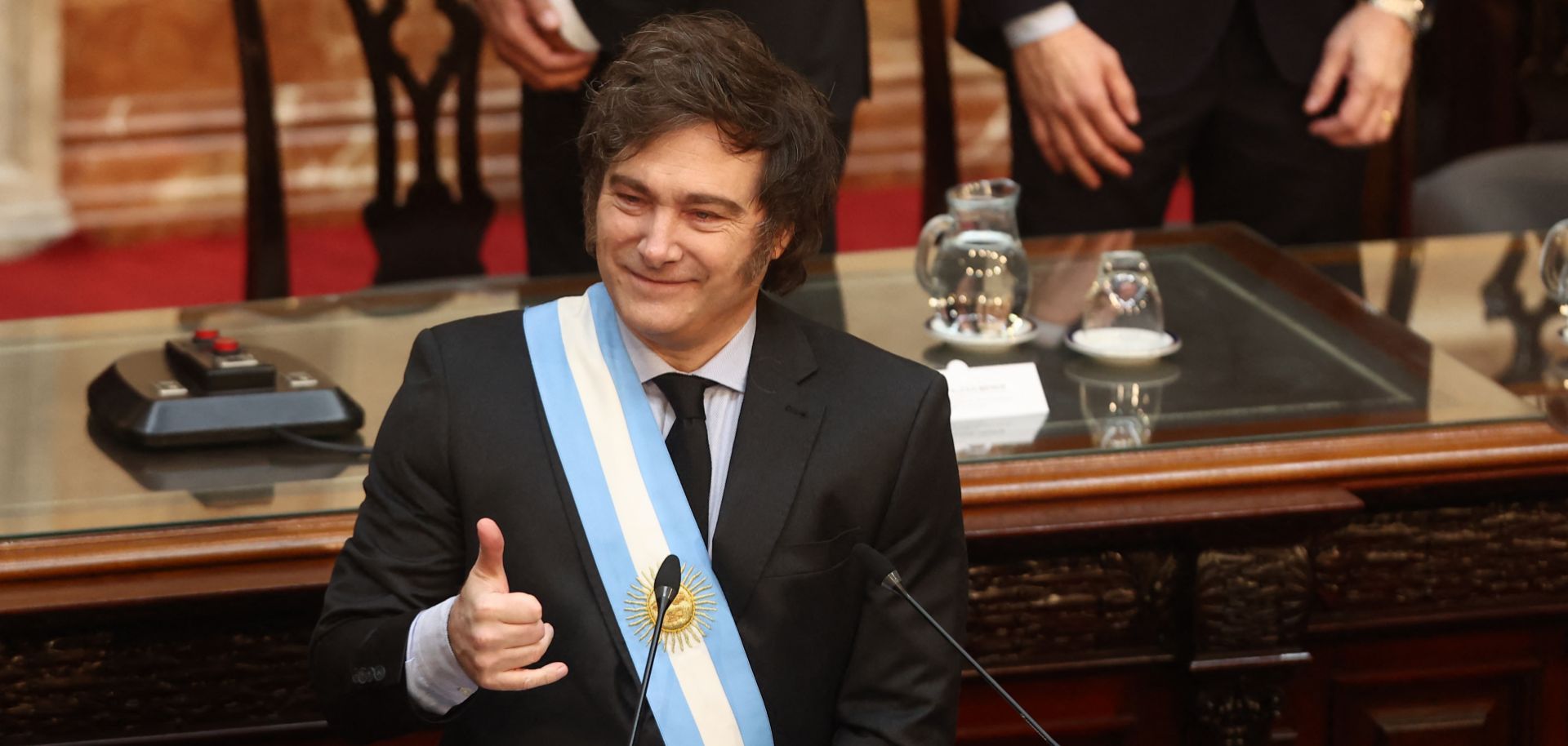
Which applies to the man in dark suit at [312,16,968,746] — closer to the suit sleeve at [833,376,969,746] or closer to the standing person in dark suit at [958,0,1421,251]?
the suit sleeve at [833,376,969,746]

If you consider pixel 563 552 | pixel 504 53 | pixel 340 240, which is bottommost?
pixel 340 240

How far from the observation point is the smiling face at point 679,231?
1.42m

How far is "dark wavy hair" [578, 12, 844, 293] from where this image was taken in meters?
1.42

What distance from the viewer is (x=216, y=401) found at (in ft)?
6.13

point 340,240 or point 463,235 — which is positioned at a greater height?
point 463,235

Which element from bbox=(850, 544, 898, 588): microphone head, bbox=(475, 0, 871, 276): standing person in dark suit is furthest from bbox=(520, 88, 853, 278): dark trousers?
bbox=(850, 544, 898, 588): microphone head

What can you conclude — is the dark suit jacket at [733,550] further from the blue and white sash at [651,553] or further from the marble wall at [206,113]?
the marble wall at [206,113]

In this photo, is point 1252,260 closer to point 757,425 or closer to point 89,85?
point 757,425

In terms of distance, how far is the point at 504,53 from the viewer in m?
2.63

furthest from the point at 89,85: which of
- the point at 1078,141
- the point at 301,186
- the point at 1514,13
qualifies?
the point at 1514,13

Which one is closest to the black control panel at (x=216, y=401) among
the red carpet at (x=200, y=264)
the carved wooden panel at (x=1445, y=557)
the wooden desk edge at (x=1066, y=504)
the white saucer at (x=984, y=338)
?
the wooden desk edge at (x=1066, y=504)

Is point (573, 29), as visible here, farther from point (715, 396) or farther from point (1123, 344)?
point (715, 396)

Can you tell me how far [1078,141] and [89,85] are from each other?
284 centimetres

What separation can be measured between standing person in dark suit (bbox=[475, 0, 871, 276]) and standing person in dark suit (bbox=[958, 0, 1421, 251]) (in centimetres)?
27
